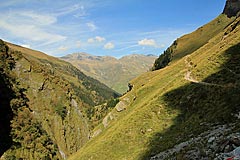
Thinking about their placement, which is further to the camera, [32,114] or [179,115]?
[32,114]

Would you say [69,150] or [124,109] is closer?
[124,109]

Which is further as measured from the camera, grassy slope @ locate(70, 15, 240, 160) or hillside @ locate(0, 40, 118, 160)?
hillside @ locate(0, 40, 118, 160)

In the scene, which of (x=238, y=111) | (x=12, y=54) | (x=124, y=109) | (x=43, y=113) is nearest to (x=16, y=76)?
(x=12, y=54)

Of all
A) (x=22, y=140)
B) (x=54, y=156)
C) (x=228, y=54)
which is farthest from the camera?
(x=54, y=156)

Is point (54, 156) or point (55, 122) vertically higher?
point (55, 122)

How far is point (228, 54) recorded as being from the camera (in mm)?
62594

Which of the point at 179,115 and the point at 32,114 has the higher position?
the point at 32,114

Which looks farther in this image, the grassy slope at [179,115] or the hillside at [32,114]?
the hillside at [32,114]

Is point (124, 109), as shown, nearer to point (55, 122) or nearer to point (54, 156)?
point (54, 156)

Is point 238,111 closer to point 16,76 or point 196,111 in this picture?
point 196,111

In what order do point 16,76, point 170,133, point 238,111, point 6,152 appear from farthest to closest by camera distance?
1. point 16,76
2. point 6,152
3. point 170,133
4. point 238,111

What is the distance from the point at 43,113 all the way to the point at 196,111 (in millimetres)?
141756

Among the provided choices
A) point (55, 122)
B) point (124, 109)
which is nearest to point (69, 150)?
point (55, 122)

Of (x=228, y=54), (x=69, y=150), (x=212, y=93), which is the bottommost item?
(x=69, y=150)
